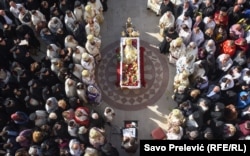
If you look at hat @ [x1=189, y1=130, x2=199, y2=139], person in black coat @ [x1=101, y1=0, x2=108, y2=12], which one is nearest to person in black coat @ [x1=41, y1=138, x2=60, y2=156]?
hat @ [x1=189, y1=130, x2=199, y2=139]

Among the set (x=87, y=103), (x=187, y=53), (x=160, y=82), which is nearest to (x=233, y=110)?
(x=187, y=53)

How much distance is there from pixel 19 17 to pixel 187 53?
7.61 meters

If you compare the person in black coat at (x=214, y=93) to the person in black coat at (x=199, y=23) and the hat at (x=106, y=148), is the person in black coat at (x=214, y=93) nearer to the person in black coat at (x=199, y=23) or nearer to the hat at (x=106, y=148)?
the person in black coat at (x=199, y=23)

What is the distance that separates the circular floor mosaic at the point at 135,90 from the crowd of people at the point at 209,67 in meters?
1.10

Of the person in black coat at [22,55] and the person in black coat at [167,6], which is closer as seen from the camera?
the person in black coat at [22,55]

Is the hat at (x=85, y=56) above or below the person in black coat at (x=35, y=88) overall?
above

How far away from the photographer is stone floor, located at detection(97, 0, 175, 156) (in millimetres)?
16562

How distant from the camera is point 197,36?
15352mm

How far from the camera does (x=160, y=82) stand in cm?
1731

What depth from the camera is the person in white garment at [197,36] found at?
49.7ft

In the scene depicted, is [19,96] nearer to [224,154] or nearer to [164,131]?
[164,131]

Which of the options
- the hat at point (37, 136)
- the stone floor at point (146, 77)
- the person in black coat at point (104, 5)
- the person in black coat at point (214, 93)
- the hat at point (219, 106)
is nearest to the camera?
the hat at point (37, 136)

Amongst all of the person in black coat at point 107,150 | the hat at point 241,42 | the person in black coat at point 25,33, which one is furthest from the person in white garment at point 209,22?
the person in black coat at point 25,33

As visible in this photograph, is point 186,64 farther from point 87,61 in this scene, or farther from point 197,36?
point 87,61
